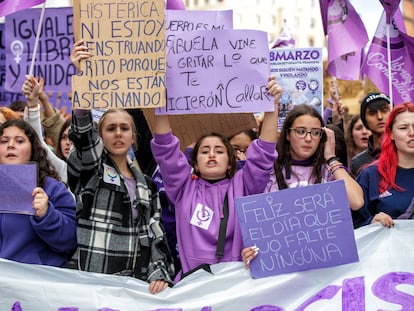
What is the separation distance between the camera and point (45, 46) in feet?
23.9

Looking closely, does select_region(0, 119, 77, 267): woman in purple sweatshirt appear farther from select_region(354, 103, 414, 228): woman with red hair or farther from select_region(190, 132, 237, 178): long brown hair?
select_region(354, 103, 414, 228): woman with red hair

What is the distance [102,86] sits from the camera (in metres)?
4.76

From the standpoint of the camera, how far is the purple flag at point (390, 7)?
600cm

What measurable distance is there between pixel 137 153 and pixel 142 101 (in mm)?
1380

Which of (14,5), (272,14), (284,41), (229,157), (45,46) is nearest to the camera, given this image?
(229,157)

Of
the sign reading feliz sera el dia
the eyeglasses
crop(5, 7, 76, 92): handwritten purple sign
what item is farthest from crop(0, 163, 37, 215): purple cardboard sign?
crop(5, 7, 76, 92): handwritten purple sign

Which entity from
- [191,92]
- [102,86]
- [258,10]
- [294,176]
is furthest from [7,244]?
[258,10]

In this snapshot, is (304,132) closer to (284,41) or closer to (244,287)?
(244,287)

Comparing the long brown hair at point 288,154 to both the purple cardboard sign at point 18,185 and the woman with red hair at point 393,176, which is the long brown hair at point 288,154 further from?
the purple cardboard sign at point 18,185

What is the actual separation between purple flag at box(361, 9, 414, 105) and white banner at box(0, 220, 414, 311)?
169 cm

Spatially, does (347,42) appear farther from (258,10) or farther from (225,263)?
(258,10)

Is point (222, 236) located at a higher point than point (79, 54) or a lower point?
lower

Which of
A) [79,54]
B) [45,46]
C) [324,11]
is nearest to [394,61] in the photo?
[324,11]

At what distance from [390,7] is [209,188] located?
6.73 ft
